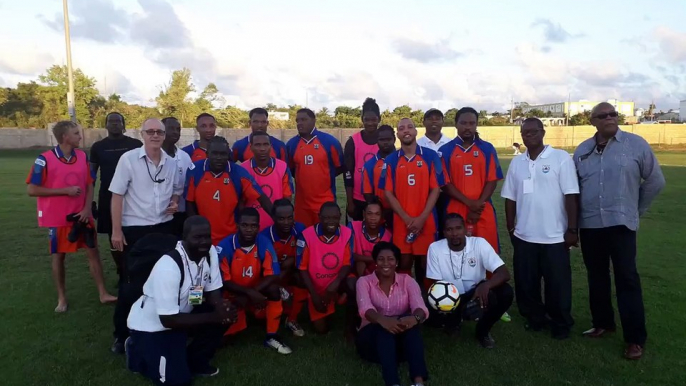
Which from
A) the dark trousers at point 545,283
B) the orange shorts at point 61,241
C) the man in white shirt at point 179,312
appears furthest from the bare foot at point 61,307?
the dark trousers at point 545,283

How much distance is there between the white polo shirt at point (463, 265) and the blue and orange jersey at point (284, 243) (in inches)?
54.3

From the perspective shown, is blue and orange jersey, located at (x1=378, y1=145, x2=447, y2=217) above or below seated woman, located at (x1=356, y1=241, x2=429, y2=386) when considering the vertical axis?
above

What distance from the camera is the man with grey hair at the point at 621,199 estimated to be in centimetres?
441

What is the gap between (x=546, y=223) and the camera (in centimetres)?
476

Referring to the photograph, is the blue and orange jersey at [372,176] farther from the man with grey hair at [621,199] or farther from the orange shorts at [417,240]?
the man with grey hair at [621,199]

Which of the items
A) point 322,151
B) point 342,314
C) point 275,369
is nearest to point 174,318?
point 275,369

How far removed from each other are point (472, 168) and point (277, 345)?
2609 mm

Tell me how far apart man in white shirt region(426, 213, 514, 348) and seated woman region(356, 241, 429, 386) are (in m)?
0.42

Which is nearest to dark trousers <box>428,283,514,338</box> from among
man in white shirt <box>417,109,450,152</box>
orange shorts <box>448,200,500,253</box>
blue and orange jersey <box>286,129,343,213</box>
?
orange shorts <box>448,200,500,253</box>

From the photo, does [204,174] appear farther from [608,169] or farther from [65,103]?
[65,103]

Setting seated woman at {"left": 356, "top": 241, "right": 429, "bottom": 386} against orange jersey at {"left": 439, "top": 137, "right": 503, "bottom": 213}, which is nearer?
seated woman at {"left": 356, "top": 241, "right": 429, "bottom": 386}

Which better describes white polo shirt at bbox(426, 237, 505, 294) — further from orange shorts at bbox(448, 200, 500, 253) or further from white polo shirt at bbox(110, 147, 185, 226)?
white polo shirt at bbox(110, 147, 185, 226)

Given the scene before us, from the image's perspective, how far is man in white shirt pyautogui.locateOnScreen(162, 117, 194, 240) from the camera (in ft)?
17.7

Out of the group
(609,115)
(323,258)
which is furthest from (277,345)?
(609,115)
